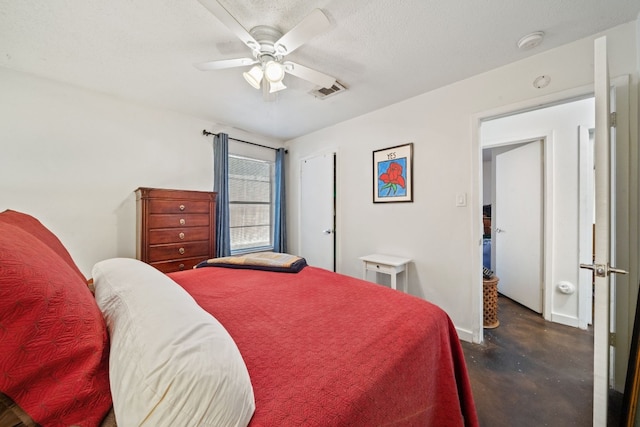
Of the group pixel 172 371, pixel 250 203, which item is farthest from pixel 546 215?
pixel 250 203

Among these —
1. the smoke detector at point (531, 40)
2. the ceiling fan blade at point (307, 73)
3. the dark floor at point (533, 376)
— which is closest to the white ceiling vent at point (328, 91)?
the ceiling fan blade at point (307, 73)

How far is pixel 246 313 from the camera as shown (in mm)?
1147

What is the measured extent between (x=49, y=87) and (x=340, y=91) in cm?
274

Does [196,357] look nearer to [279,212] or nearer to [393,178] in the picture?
[393,178]

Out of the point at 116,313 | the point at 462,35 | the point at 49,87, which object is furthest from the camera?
the point at 49,87

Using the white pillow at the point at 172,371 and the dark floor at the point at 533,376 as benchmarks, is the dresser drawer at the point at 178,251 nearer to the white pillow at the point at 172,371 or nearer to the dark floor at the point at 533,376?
the white pillow at the point at 172,371

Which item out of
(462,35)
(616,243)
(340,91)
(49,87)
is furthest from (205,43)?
(616,243)

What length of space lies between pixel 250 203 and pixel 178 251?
4.72 feet

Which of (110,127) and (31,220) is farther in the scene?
(110,127)

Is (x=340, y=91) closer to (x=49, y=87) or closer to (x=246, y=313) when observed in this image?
(x=246, y=313)

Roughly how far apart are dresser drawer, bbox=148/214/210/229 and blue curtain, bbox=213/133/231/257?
1.43ft

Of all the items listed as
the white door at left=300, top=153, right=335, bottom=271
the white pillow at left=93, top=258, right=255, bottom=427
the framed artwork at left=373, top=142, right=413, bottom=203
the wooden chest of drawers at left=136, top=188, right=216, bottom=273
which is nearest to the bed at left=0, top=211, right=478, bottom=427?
the white pillow at left=93, top=258, right=255, bottom=427

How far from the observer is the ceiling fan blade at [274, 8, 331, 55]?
1.25 meters

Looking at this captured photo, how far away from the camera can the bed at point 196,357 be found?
18.6 inches
